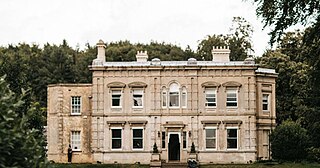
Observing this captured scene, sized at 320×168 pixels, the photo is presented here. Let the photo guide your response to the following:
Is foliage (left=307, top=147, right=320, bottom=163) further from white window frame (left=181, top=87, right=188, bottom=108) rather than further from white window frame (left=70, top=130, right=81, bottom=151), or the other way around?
white window frame (left=70, top=130, right=81, bottom=151)

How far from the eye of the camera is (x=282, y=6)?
28.9m

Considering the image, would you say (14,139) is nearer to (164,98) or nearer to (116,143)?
(116,143)

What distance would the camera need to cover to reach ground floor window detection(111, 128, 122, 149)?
53969 millimetres

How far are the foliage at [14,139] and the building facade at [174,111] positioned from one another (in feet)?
123

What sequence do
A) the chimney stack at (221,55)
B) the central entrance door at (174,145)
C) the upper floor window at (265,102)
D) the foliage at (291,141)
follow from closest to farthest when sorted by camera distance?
the foliage at (291,141)
the central entrance door at (174,145)
the chimney stack at (221,55)
the upper floor window at (265,102)

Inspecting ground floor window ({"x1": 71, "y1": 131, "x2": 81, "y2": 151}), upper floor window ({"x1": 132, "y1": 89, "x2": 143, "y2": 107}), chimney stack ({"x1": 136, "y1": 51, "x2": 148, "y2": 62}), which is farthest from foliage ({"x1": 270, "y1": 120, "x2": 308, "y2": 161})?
ground floor window ({"x1": 71, "y1": 131, "x2": 81, "y2": 151})

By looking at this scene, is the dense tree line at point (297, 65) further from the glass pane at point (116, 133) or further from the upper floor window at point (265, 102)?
the glass pane at point (116, 133)

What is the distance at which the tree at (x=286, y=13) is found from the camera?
93.9 feet

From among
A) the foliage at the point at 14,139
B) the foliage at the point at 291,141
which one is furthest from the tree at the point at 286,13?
the foliage at the point at 291,141

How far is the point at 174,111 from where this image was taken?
54.1m

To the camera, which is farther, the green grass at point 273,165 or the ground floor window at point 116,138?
the ground floor window at point 116,138

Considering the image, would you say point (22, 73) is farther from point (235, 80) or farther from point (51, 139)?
point (235, 80)

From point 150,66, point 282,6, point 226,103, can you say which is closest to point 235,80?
point 226,103

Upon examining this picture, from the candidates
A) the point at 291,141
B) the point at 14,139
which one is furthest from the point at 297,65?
the point at 14,139
